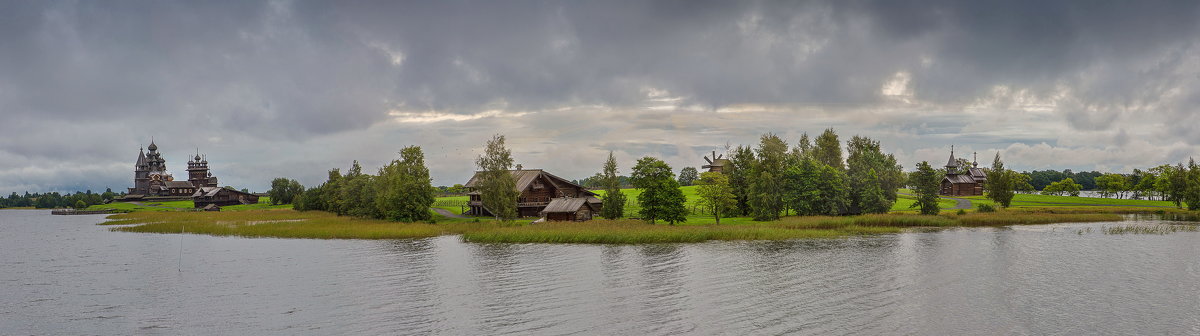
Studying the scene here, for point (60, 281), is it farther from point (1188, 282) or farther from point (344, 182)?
point (344, 182)

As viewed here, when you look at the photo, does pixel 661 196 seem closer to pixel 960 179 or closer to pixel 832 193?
pixel 832 193

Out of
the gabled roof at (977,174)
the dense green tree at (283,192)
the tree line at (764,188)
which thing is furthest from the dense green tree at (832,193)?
the dense green tree at (283,192)

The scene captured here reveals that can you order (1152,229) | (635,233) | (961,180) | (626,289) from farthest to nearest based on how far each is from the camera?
(961,180) < (1152,229) < (635,233) < (626,289)

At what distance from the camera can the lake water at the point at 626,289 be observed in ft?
82.3

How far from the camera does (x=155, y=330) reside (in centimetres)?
2508

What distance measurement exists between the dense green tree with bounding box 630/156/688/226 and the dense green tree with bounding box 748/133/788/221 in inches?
360

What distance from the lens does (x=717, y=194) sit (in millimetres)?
68000

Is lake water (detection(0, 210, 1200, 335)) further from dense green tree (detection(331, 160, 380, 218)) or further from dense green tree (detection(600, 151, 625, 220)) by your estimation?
dense green tree (detection(331, 160, 380, 218))

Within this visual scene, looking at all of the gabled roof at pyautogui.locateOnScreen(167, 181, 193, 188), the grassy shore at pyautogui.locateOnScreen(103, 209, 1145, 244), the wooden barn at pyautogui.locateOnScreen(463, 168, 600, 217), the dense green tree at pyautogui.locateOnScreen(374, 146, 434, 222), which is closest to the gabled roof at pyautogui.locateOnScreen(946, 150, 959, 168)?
the grassy shore at pyautogui.locateOnScreen(103, 209, 1145, 244)

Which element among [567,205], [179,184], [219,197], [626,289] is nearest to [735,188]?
[567,205]

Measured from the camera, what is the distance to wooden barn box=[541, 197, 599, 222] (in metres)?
73.4

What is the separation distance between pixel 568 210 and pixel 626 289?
4118 centimetres

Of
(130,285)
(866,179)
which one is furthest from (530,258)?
(866,179)

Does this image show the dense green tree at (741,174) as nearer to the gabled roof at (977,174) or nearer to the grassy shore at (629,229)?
the grassy shore at (629,229)
